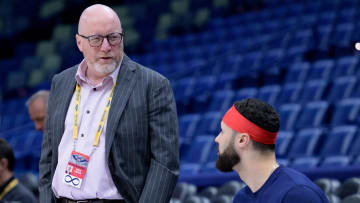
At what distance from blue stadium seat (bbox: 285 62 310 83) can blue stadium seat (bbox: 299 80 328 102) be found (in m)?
0.33

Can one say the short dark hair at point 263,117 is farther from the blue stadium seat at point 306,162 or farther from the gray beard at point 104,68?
the blue stadium seat at point 306,162

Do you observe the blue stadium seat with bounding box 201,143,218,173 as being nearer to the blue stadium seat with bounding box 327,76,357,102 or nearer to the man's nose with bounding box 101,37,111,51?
the blue stadium seat with bounding box 327,76,357,102

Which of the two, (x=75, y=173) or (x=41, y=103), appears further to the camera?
(x=41, y=103)

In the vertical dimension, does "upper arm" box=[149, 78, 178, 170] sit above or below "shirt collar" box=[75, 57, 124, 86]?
below

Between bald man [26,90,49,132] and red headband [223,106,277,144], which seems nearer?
red headband [223,106,277,144]

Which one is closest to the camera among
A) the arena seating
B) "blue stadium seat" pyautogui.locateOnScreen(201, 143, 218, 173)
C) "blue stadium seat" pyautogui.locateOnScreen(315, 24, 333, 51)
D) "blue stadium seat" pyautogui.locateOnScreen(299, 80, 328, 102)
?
the arena seating

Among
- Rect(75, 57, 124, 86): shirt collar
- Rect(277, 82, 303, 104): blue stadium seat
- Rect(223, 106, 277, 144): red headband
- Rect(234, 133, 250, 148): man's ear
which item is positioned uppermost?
Rect(75, 57, 124, 86): shirt collar

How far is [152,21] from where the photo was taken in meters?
11.9

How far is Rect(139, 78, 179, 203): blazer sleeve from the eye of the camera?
2252mm

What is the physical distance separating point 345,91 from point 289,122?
0.67 meters

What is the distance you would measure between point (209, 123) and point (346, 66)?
1.59 meters

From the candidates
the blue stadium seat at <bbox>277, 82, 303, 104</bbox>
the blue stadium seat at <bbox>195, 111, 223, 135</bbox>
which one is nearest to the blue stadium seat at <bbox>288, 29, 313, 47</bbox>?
the blue stadium seat at <bbox>277, 82, 303, 104</bbox>

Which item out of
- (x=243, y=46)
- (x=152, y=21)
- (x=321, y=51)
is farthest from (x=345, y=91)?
(x=152, y=21)

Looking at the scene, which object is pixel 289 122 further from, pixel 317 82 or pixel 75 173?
pixel 75 173
